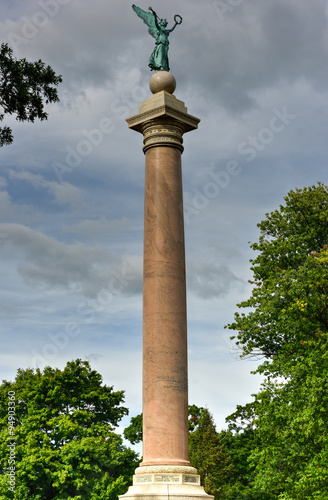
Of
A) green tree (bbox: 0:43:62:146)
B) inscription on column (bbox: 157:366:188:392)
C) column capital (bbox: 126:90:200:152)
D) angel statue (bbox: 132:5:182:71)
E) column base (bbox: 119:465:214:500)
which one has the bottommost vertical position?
column base (bbox: 119:465:214:500)

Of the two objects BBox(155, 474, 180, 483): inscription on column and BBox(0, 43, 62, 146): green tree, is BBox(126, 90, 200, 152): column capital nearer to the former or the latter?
BBox(0, 43, 62, 146): green tree

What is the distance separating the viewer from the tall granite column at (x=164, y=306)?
747 inches

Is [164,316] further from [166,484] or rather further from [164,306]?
[166,484]

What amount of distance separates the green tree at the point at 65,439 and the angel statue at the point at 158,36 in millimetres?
24141

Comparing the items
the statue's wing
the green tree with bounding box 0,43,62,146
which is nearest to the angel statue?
the statue's wing

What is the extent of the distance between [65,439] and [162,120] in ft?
101

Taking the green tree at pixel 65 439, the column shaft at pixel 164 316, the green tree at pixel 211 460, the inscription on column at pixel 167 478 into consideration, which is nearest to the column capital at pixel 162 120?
the column shaft at pixel 164 316

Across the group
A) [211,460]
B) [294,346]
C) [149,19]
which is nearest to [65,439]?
[211,460]

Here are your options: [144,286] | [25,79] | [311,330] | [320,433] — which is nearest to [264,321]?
[311,330]

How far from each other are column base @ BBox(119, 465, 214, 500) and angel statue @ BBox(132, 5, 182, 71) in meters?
14.2

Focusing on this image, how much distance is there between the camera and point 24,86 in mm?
15703

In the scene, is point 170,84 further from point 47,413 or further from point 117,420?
point 117,420

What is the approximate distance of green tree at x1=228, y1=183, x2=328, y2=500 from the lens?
98.7ft

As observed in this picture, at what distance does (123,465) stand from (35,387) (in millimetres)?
8880
